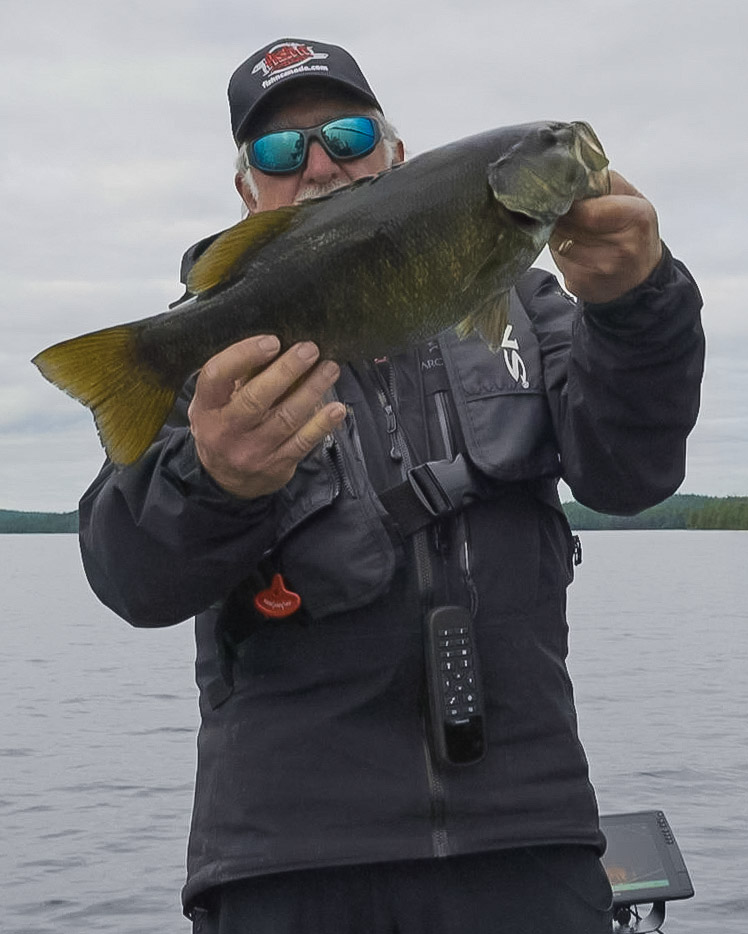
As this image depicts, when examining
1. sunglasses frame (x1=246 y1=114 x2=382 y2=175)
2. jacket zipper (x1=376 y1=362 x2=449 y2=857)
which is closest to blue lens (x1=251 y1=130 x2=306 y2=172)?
sunglasses frame (x1=246 y1=114 x2=382 y2=175)

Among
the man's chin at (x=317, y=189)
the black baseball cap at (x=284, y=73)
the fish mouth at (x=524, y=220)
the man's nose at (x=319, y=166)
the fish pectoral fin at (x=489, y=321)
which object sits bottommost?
the fish pectoral fin at (x=489, y=321)

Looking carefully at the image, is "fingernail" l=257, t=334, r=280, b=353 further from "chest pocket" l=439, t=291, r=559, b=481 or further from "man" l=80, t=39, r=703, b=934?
"chest pocket" l=439, t=291, r=559, b=481

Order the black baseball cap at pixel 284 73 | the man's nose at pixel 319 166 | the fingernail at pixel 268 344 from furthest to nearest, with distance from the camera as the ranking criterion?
1. the black baseball cap at pixel 284 73
2. the man's nose at pixel 319 166
3. the fingernail at pixel 268 344

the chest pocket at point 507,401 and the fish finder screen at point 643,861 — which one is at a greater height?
the chest pocket at point 507,401

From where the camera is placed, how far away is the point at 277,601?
3303 mm

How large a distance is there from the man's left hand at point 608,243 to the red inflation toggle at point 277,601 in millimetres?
1046

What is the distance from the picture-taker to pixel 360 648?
328cm

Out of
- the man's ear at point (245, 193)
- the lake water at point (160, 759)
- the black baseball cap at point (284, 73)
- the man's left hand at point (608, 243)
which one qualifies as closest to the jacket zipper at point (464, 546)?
the man's left hand at point (608, 243)

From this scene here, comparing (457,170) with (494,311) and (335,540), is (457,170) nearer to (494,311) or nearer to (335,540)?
(494,311)

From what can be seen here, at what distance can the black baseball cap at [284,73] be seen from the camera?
4.03 metres

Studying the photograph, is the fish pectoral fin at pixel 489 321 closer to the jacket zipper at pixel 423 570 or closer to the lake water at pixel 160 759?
the jacket zipper at pixel 423 570

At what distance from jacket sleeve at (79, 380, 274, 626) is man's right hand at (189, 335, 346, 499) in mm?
98

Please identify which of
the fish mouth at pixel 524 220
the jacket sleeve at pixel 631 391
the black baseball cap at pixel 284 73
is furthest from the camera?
→ the black baseball cap at pixel 284 73

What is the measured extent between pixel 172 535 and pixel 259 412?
0.50 m
